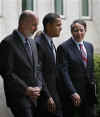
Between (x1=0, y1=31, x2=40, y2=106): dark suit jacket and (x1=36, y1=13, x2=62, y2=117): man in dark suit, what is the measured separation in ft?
1.53

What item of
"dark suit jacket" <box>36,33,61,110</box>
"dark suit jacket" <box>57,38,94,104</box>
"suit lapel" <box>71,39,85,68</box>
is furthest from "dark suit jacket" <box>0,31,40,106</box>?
"suit lapel" <box>71,39,85,68</box>

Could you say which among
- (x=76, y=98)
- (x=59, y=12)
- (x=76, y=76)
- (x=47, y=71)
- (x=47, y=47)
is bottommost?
(x=76, y=98)

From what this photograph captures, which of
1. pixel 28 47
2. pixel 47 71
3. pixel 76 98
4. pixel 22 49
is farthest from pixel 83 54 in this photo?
pixel 22 49

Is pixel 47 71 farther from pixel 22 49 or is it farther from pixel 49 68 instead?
pixel 22 49

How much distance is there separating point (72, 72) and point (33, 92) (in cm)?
119

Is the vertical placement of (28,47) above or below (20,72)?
above

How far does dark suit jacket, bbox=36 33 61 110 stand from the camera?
587 cm

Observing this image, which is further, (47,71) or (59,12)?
(59,12)

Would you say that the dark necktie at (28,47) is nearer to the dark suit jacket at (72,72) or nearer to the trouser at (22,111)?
the trouser at (22,111)

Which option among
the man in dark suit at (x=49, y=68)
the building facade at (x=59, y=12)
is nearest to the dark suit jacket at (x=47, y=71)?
the man in dark suit at (x=49, y=68)

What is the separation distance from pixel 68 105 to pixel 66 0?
20.4ft

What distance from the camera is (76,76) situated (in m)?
6.44

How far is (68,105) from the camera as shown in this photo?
646 cm

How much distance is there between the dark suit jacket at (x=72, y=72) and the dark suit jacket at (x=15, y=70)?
3.12 feet
